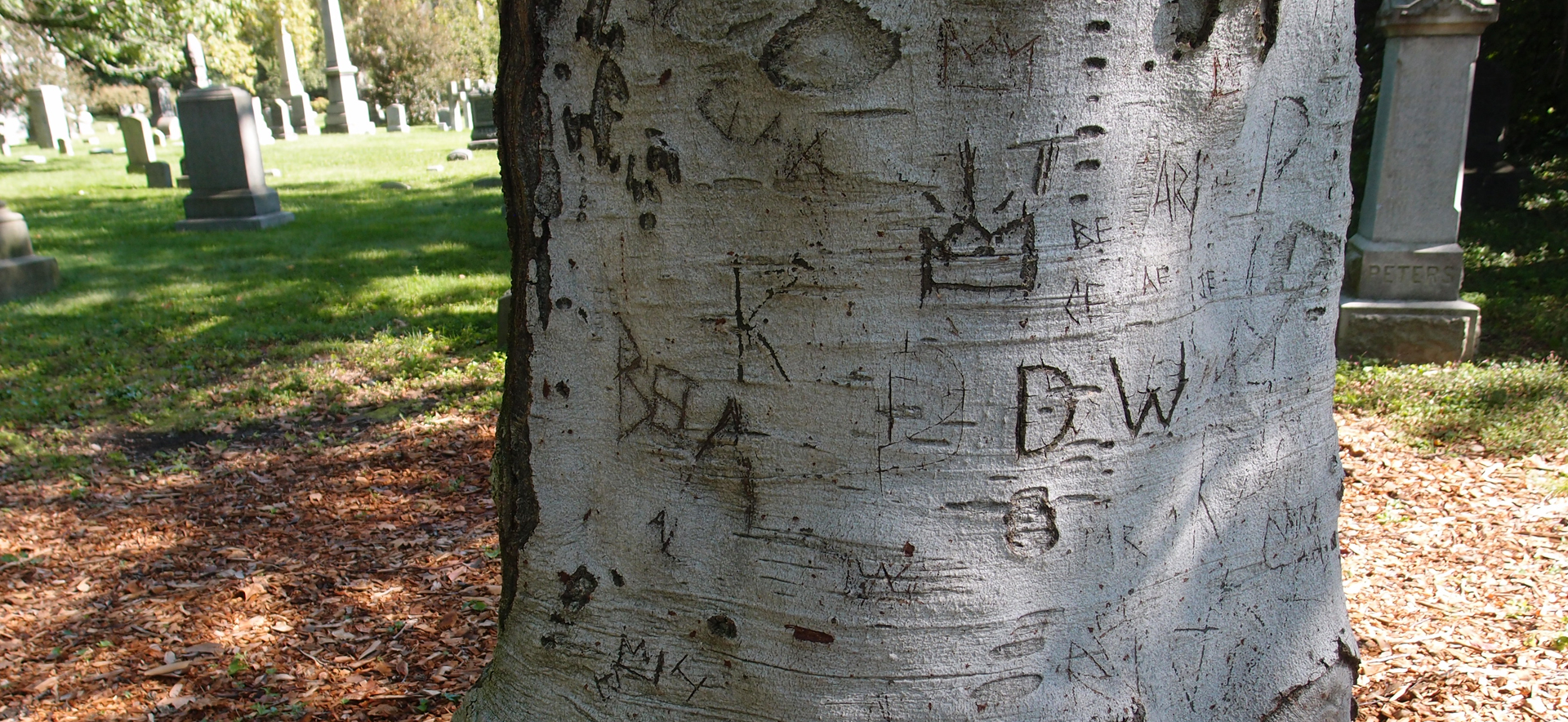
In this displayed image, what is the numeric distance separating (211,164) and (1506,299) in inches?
503

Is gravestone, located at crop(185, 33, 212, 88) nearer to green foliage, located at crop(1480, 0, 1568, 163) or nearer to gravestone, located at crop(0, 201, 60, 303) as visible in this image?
gravestone, located at crop(0, 201, 60, 303)

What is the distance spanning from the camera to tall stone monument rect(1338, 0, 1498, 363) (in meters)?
5.87

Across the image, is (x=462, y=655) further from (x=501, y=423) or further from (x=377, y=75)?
(x=377, y=75)

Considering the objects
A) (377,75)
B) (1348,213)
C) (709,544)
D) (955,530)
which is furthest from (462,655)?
(377,75)

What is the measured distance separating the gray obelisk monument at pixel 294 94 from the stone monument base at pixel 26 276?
2481cm

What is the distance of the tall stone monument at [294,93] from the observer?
3186cm

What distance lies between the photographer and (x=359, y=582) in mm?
3896

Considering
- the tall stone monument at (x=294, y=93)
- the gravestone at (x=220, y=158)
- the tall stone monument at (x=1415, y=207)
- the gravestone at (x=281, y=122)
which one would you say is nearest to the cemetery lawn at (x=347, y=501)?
the tall stone monument at (x=1415, y=207)

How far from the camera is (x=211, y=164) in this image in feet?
39.6

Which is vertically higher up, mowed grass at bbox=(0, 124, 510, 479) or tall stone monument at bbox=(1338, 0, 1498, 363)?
tall stone monument at bbox=(1338, 0, 1498, 363)

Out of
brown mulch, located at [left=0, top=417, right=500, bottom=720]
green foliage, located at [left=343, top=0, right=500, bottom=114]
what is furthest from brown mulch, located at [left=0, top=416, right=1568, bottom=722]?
green foliage, located at [left=343, top=0, right=500, bottom=114]

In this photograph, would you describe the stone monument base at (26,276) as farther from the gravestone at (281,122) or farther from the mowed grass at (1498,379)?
the gravestone at (281,122)

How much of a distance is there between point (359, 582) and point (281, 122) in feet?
98.1

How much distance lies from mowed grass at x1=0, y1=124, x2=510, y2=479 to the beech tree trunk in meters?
4.44
